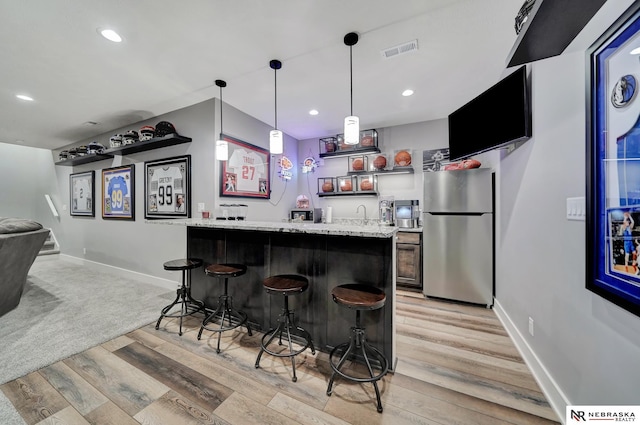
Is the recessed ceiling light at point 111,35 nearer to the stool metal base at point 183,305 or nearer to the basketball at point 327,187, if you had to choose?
the stool metal base at point 183,305

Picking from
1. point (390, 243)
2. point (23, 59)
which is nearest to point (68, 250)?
point (23, 59)

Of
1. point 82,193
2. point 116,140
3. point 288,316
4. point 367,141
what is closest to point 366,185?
point 367,141

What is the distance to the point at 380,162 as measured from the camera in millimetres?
4273

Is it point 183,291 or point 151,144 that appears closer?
point 183,291

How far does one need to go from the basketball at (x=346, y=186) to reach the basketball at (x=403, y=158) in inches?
38.3

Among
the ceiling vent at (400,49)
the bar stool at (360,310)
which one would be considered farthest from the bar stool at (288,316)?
the ceiling vent at (400,49)

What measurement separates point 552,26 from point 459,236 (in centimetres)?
236

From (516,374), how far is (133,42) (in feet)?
13.9

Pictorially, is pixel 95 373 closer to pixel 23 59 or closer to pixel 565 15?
pixel 23 59

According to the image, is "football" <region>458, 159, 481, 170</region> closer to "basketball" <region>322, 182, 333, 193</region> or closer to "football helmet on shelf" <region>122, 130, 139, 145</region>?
"basketball" <region>322, 182, 333, 193</region>

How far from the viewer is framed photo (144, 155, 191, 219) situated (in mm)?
3496

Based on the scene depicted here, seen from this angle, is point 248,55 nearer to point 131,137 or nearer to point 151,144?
point 151,144

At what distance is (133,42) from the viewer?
7.13ft

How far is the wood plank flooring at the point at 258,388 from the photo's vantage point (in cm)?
142
